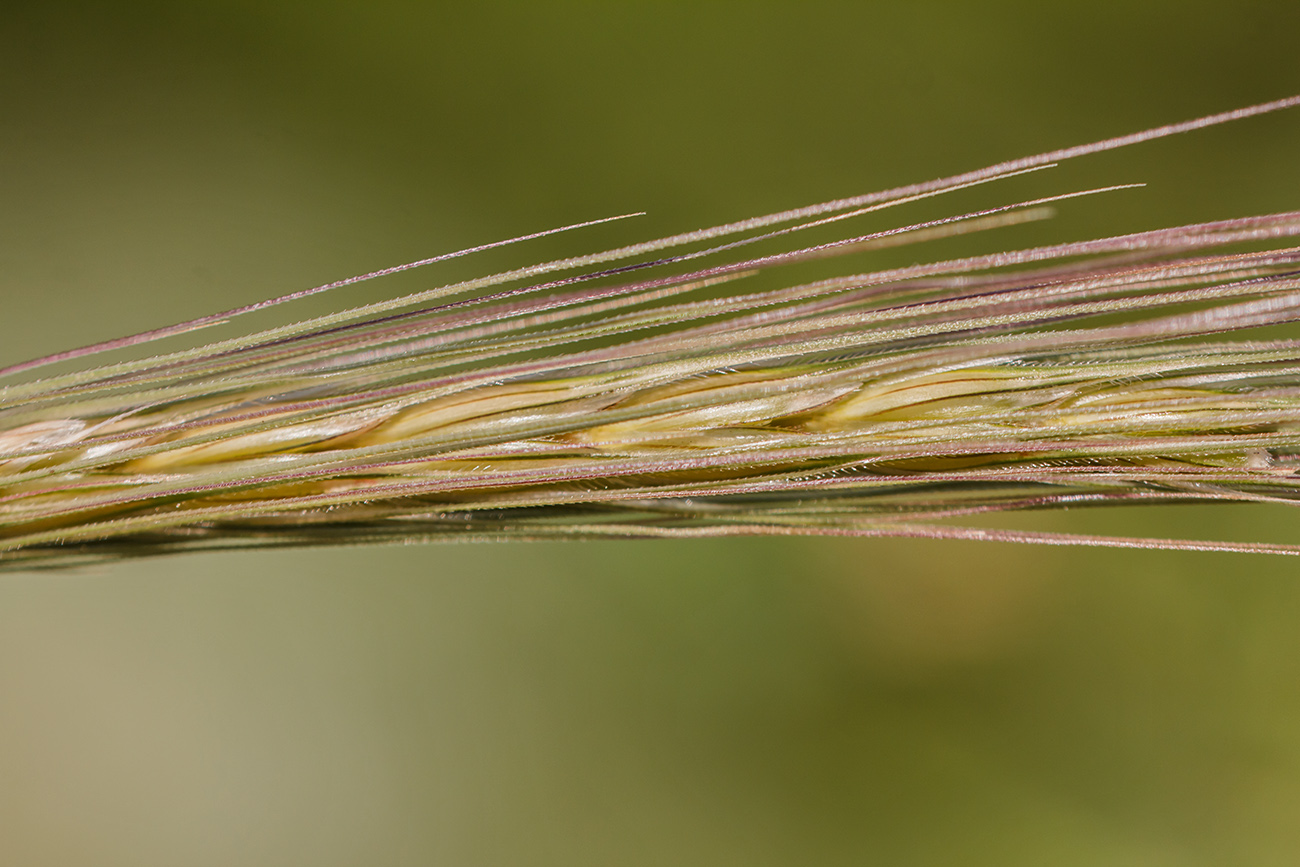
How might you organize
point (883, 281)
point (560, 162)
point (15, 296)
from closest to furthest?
point (883, 281) < point (15, 296) < point (560, 162)

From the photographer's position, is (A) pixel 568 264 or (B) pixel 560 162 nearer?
(A) pixel 568 264

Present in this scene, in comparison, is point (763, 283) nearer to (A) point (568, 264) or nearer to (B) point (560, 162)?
(B) point (560, 162)

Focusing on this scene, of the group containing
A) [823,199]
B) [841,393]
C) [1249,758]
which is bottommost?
[1249,758]

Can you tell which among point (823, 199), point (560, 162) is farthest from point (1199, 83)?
point (560, 162)

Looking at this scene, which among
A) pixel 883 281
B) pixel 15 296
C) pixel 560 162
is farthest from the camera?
pixel 560 162

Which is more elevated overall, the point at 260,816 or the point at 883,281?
the point at 883,281

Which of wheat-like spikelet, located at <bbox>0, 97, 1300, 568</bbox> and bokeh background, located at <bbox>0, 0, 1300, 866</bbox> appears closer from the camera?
wheat-like spikelet, located at <bbox>0, 97, 1300, 568</bbox>
